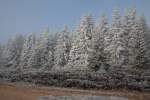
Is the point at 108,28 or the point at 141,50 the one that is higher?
the point at 108,28

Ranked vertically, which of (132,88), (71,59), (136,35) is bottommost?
(132,88)

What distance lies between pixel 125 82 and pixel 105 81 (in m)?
2.14

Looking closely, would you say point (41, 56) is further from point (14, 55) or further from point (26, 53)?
point (14, 55)

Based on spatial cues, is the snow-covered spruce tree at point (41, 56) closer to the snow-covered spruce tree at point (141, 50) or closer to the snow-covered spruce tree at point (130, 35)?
the snow-covered spruce tree at point (130, 35)

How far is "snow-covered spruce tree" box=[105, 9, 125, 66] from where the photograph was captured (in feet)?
165

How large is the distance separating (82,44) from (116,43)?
7371 mm

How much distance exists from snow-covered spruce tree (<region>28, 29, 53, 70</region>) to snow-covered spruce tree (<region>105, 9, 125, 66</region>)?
19938 millimetres

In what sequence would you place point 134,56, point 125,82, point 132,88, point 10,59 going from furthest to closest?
point 10,59 → point 134,56 → point 125,82 → point 132,88

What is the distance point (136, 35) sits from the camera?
177ft

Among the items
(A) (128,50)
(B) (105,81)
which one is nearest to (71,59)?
(A) (128,50)

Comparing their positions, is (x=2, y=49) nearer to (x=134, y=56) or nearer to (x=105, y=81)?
(x=134, y=56)

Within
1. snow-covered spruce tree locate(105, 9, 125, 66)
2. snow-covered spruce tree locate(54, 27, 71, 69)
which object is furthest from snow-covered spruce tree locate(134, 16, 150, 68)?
snow-covered spruce tree locate(54, 27, 71, 69)

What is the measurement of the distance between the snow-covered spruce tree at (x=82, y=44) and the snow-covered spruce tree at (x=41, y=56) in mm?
12275

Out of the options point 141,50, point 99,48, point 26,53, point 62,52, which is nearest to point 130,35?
point 141,50
